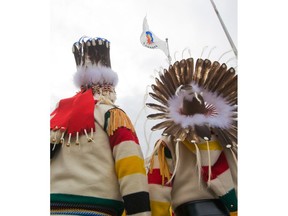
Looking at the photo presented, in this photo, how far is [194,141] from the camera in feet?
3.62

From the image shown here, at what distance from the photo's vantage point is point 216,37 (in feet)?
3.54

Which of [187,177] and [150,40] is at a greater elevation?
[150,40]

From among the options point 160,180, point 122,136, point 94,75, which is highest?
point 94,75

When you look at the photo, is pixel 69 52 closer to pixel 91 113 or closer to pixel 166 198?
pixel 91 113

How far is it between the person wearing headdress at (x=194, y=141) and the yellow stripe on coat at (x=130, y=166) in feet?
0.19

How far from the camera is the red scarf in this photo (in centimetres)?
116

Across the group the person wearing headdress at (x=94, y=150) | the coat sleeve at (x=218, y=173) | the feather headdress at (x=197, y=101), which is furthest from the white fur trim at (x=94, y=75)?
the coat sleeve at (x=218, y=173)

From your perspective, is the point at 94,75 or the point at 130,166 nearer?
the point at 130,166

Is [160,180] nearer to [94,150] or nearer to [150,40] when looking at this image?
[94,150]

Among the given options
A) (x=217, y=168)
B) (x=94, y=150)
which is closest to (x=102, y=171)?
(x=94, y=150)

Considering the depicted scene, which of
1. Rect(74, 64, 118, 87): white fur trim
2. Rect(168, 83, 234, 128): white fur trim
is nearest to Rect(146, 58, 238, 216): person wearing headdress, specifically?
Rect(168, 83, 234, 128): white fur trim

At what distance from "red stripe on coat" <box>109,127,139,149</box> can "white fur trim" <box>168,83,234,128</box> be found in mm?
109

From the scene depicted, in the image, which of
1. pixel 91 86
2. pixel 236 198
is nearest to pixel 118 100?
pixel 91 86

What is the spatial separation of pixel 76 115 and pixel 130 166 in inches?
8.2
